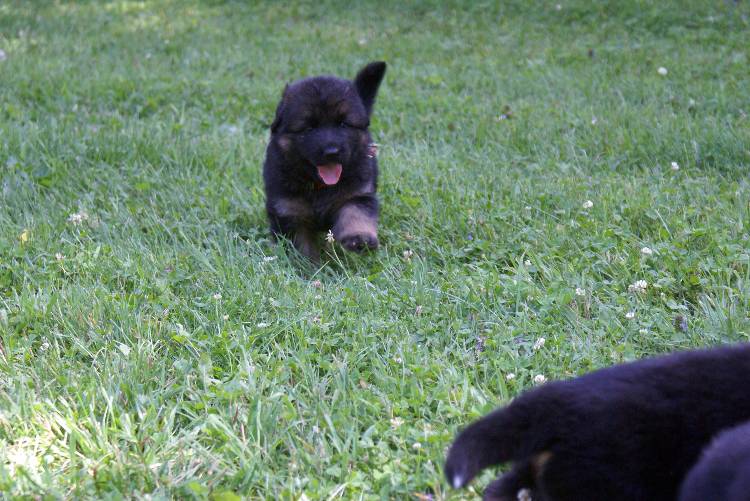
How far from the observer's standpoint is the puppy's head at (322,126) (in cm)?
398

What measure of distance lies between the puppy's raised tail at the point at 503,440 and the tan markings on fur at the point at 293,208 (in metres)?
2.30

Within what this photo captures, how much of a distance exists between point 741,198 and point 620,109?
74.9 inches

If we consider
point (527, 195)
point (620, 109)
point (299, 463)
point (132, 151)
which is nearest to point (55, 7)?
point (132, 151)

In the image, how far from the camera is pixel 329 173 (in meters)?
4.03

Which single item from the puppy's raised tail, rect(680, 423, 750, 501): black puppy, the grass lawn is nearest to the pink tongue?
the grass lawn

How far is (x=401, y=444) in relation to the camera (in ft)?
7.56

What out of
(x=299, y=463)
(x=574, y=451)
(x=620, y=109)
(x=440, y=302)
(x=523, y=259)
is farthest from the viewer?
(x=620, y=109)

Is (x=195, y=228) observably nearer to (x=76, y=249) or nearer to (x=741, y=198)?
(x=76, y=249)

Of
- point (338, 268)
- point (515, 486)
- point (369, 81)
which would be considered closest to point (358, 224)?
point (338, 268)

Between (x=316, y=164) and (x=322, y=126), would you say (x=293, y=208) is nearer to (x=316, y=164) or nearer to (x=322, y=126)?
(x=316, y=164)

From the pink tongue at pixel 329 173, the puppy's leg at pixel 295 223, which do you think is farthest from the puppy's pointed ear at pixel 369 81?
the puppy's leg at pixel 295 223

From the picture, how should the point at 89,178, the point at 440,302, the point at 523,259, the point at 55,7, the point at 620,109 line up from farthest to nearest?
1. the point at 55,7
2. the point at 620,109
3. the point at 89,178
4. the point at 523,259
5. the point at 440,302

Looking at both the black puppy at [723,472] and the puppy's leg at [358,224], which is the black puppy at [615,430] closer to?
the black puppy at [723,472]

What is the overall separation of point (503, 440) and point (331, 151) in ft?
7.63
